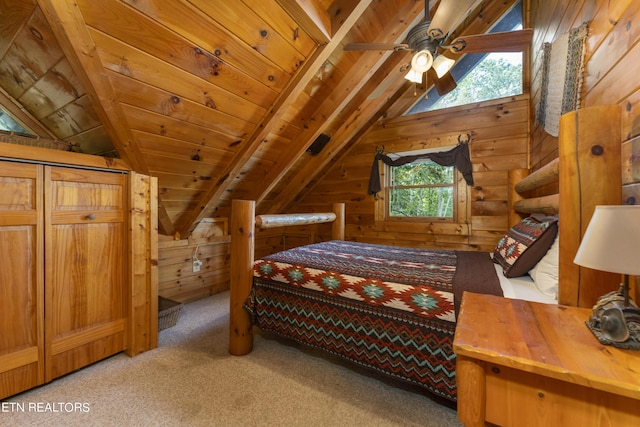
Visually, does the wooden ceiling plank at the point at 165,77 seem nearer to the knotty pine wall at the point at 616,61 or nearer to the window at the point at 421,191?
the knotty pine wall at the point at 616,61

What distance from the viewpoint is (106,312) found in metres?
1.71

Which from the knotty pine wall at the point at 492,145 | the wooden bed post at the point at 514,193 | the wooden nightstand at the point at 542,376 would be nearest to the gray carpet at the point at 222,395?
the wooden nightstand at the point at 542,376

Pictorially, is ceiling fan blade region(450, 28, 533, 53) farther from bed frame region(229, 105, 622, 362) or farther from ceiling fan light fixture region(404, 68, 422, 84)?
bed frame region(229, 105, 622, 362)

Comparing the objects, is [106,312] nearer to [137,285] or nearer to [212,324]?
[137,285]

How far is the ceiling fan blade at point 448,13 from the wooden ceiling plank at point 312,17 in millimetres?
660

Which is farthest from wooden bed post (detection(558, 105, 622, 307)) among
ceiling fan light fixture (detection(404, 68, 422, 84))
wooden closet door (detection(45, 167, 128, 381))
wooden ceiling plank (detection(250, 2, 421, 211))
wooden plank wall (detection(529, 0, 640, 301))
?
wooden closet door (detection(45, 167, 128, 381))

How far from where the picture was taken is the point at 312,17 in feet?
5.20

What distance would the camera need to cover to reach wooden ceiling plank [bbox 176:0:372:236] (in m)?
1.70

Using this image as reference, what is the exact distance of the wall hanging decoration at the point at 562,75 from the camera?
4.65 ft

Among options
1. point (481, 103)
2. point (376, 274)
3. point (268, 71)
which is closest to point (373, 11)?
point (268, 71)

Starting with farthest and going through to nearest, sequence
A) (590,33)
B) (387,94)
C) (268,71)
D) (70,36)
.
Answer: (387,94) < (268,71) < (590,33) < (70,36)

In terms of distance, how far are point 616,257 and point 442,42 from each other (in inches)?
61.9

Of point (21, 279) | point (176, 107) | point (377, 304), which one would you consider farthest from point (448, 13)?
point (21, 279)

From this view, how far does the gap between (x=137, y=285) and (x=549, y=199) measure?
112 inches
